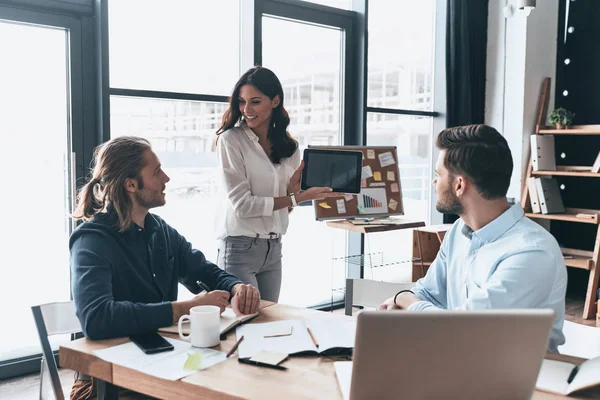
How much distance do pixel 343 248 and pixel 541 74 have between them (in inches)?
88.5

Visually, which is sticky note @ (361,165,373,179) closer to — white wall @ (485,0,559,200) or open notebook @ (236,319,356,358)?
white wall @ (485,0,559,200)

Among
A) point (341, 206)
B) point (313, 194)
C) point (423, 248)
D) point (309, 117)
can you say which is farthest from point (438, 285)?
point (423, 248)

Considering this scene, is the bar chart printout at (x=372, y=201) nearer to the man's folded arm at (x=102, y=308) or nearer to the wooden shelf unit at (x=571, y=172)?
the wooden shelf unit at (x=571, y=172)

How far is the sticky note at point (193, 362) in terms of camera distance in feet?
4.37

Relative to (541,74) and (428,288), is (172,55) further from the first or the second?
(541,74)

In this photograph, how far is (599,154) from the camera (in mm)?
4484

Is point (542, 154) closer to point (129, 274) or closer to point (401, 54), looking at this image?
point (401, 54)

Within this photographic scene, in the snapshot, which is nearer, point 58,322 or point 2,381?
point 58,322

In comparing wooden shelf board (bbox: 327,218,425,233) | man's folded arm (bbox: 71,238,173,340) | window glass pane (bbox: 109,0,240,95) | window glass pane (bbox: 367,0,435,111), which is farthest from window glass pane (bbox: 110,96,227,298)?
man's folded arm (bbox: 71,238,173,340)

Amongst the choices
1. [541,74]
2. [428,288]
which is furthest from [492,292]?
[541,74]

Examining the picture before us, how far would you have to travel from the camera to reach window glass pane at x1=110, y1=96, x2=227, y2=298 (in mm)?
3326

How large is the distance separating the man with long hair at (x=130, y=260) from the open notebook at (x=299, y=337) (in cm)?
17

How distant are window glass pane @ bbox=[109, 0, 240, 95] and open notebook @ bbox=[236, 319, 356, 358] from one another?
2009 millimetres

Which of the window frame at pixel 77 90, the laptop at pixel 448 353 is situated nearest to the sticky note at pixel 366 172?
the window frame at pixel 77 90
